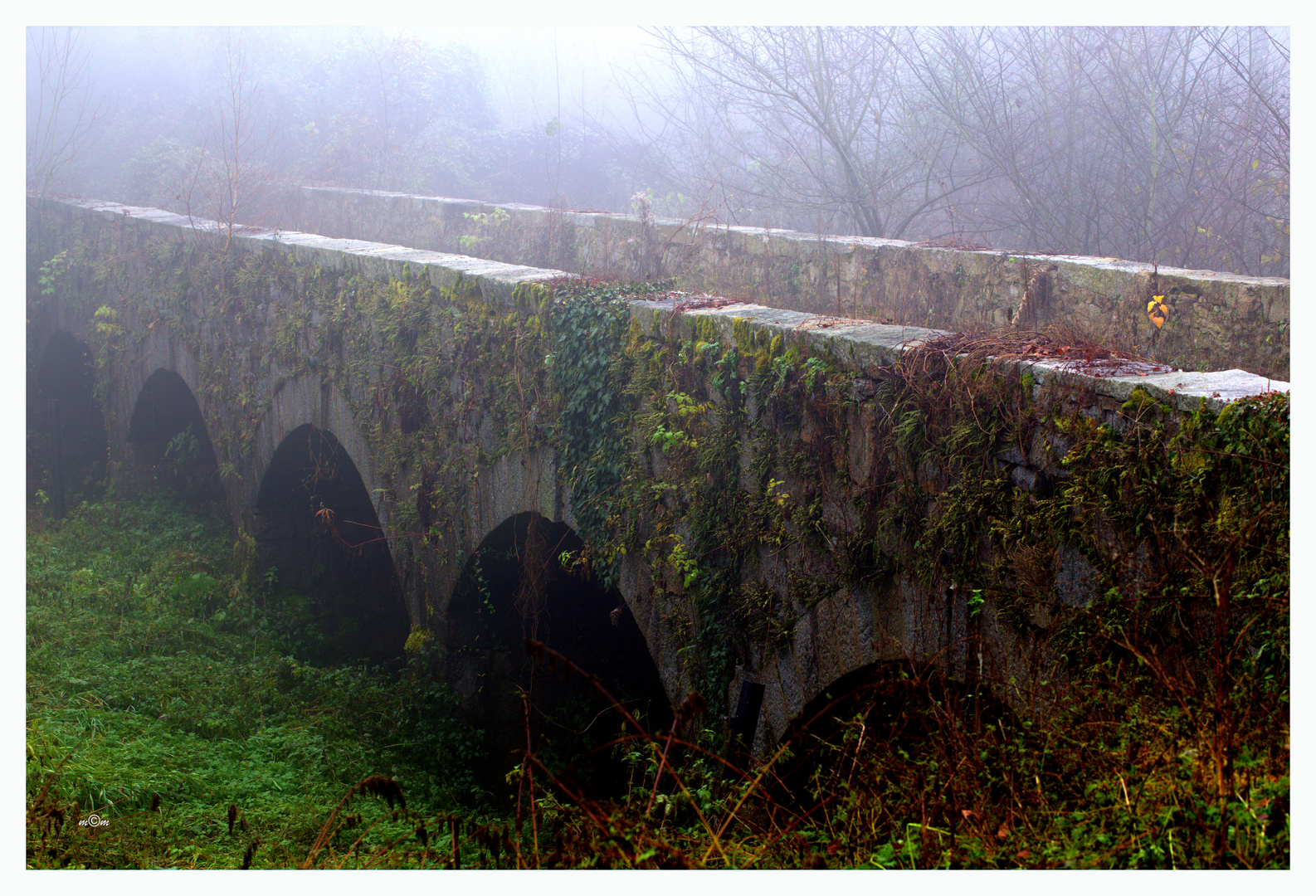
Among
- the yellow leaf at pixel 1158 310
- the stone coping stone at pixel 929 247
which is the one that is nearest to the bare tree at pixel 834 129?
the stone coping stone at pixel 929 247

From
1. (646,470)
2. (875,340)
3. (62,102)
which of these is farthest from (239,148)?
(875,340)

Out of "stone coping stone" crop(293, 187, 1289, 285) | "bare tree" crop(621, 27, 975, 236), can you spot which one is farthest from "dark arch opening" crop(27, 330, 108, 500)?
"bare tree" crop(621, 27, 975, 236)

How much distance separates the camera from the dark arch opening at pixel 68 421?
11.6 meters

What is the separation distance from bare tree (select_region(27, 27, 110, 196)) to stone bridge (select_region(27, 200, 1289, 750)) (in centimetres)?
957

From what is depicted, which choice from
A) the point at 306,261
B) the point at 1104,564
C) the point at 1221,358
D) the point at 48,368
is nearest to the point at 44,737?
the point at 306,261

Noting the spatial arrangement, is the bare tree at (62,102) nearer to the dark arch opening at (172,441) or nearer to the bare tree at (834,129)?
the dark arch opening at (172,441)

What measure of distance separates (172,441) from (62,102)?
13309 mm

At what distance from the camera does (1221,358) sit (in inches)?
229

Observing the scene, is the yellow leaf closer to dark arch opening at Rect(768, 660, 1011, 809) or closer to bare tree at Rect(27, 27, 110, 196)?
dark arch opening at Rect(768, 660, 1011, 809)

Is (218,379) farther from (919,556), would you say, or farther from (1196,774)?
(1196,774)

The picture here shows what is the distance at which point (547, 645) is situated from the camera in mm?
6383

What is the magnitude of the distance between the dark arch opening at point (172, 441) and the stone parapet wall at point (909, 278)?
379 cm

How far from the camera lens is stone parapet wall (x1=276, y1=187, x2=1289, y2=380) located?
18.8ft

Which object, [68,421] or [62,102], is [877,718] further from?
[62,102]
